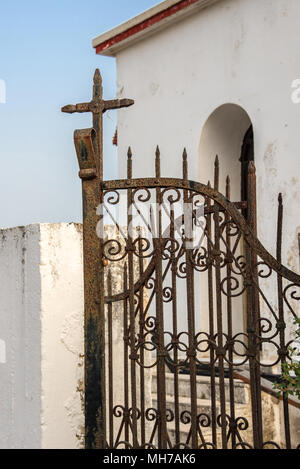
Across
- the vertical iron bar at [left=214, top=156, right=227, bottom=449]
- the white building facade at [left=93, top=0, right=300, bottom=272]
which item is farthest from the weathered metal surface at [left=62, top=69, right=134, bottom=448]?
the white building facade at [left=93, top=0, right=300, bottom=272]

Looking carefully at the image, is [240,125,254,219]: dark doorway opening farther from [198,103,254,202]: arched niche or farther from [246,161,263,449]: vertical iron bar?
[246,161,263,449]: vertical iron bar

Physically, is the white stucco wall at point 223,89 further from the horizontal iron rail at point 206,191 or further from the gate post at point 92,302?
the gate post at point 92,302

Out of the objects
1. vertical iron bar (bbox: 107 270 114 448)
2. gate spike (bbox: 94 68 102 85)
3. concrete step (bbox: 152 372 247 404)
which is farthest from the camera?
concrete step (bbox: 152 372 247 404)

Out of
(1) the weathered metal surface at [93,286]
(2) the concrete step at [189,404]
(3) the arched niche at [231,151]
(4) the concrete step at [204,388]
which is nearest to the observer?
(1) the weathered metal surface at [93,286]

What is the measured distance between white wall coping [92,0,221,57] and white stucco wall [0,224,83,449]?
454 cm

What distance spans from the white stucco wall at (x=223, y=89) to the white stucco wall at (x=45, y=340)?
9.89ft

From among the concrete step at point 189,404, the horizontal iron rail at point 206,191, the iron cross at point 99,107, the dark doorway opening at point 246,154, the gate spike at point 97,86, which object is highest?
the dark doorway opening at point 246,154

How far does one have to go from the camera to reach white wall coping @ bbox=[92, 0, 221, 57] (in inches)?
283

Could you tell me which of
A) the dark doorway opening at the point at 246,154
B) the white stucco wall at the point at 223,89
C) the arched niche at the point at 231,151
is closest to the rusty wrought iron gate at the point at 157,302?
the white stucco wall at the point at 223,89

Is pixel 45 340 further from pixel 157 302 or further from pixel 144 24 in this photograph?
pixel 144 24

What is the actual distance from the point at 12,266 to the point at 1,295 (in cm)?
23

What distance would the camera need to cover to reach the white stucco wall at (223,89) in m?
6.23

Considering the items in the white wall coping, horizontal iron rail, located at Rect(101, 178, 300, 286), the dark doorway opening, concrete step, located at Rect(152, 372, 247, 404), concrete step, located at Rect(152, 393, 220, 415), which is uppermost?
the white wall coping
